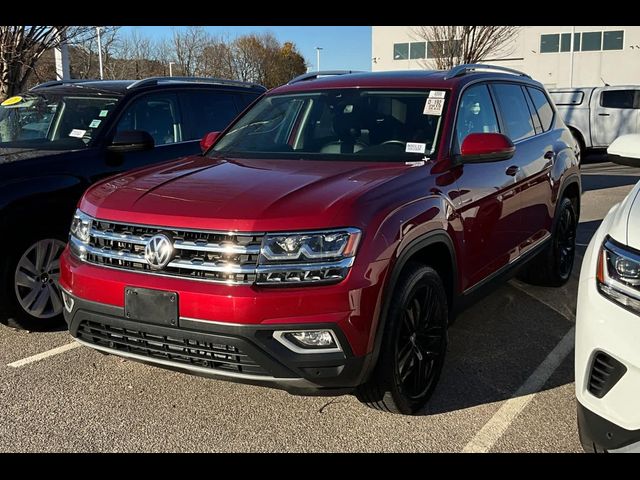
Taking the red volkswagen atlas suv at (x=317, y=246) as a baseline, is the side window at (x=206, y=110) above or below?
above

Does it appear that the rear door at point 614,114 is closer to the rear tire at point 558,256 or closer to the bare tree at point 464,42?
the bare tree at point 464,42

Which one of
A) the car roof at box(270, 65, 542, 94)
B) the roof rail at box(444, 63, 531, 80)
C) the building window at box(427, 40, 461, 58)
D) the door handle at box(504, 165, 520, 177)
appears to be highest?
the building window at box(427, 40, 461, 58)

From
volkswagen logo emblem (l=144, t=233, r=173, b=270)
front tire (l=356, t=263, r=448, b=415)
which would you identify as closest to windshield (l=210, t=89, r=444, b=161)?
front tire (l=356, t=263, r=448, b=415)

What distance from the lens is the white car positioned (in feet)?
7.46

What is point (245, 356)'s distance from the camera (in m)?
2.73

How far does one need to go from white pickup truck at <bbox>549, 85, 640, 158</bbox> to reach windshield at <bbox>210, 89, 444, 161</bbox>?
42.2 ft

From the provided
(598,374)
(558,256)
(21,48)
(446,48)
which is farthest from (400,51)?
(598,374)

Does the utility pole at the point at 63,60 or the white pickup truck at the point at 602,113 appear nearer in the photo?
the utility pole at the point at 63,60

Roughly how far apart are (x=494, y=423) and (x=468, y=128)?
1837 millimetres

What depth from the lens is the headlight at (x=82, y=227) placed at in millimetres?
3193

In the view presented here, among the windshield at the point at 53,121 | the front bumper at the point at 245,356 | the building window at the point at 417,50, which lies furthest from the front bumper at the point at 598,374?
the building window at the point at 417,50

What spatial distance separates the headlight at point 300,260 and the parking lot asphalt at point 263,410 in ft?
2.84

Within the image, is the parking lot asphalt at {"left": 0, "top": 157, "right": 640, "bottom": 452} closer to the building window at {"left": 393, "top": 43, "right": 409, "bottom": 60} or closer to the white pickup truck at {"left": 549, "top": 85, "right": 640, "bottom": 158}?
the white pickup truck at {"left": 549, "top": 85, "right": 640, "bottom": 158}

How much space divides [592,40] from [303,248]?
45.2m
